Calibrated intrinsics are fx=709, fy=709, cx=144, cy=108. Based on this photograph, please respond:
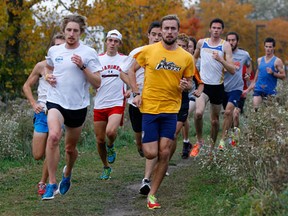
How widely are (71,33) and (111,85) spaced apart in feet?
8.36

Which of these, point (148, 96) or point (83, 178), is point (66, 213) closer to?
point (148, 96)

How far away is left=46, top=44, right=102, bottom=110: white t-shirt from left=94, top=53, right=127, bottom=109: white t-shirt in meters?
2.33

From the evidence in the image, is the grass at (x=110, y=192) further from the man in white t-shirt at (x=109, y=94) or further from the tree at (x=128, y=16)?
the tree at (x=128, y=16)

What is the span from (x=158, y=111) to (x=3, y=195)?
107 inches

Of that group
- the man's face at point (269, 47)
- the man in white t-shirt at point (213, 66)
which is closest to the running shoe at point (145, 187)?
the man in white t-shirt at point (213, 66)

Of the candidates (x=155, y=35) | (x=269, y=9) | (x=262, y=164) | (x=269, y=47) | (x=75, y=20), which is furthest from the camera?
(x=269, y=9)

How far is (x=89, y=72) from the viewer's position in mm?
8742

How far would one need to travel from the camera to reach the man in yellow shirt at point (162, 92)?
8.79 m

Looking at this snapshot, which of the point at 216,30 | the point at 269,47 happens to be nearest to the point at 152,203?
the point at 216,30

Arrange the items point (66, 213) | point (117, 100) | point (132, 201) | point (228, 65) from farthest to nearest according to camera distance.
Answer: point (228, 65) < point (117, 100) < point (132, 201) < point (66, 213)

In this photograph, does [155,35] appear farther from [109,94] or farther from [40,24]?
[40,24]

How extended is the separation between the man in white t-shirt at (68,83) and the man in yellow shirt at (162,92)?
2.22 feet

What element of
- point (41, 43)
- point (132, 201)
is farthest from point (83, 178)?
point (41, 43)

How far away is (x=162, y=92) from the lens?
8.84m
